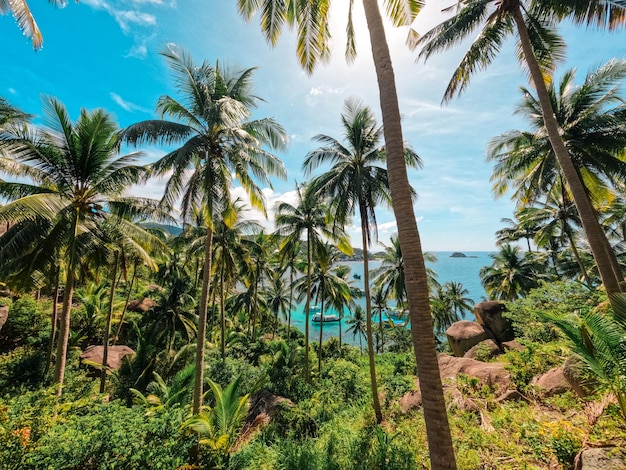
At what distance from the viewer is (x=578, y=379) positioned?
19.5 ft

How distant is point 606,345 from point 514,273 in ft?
81.2

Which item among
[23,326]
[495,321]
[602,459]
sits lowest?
[602,459]

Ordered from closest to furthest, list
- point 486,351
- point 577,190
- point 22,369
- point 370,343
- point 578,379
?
point 578,379
point 577,190
point 370,343
point 22,369
point 486,351

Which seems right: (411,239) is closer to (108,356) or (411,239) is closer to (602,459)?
(602,459)

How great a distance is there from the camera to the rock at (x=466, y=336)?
1617 centimetres

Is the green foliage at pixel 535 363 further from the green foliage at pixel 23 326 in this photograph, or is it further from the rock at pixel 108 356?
the green foliage at pixel 23 326

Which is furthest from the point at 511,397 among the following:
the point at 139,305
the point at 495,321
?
the point at 139,305

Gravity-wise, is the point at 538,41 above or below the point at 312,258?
above

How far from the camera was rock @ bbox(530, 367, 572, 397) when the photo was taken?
6945mm

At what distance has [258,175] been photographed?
Result: 9.80m

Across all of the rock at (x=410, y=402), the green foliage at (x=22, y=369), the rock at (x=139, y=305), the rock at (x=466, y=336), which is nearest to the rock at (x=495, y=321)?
the rock at (x=466, y=336)

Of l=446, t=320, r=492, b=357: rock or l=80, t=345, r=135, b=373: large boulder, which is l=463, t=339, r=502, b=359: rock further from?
l=80, t=345, r=135, b=373: large boulder

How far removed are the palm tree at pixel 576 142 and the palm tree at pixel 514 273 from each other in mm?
13839

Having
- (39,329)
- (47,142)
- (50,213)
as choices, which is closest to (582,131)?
(50,213)
